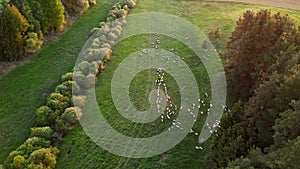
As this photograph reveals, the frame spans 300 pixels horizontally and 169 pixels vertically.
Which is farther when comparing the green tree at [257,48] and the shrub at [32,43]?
the shrub at [32,43]

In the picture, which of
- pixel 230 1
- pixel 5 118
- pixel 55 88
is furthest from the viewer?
pixel 230 1

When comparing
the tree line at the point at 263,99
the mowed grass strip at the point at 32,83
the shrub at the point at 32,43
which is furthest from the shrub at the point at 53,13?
the tree line at the point at 263,99

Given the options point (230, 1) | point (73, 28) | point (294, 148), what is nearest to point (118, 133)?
point (294, 148)

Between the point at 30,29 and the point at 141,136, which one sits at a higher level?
the point at 30,29

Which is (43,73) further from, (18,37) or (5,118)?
(5,118)

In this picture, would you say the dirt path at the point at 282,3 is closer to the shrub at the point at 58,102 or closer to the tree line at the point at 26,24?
the tree line at the point at 26,24

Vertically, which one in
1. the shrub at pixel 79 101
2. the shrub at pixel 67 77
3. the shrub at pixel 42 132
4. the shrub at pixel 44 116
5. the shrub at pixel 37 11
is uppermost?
the shrub at pixel 37 11

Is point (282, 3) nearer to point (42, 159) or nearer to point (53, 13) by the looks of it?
point (53, 13)

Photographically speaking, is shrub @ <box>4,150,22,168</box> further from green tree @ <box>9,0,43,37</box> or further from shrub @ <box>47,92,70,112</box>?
green tree @ <box>9,0,43,37</box>
